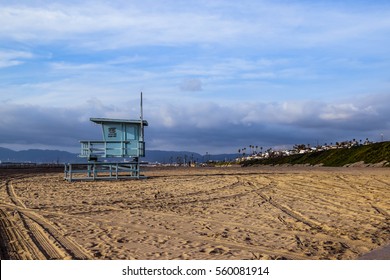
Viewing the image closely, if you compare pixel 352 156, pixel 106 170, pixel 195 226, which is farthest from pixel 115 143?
pixel 352 156

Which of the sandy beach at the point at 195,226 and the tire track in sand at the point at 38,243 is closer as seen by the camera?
the tire track in sand at the point at 38,243

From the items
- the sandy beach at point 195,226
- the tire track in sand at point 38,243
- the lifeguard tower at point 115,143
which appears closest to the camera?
the tire track in sand at point 38,243

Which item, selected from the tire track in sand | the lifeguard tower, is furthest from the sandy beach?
the lifeguard tower

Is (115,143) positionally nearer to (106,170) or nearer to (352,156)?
(106,170)

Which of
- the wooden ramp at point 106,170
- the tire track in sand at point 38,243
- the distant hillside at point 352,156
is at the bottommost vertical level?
the tire track in sand at point 38,243

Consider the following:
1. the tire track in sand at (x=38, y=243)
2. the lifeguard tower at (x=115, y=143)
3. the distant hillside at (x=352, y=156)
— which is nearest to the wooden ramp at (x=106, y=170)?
the lifeguard tower at (x=115, y=143)

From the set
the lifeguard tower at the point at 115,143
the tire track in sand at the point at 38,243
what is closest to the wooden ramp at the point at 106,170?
the lifeguard tower at the point at 115,143

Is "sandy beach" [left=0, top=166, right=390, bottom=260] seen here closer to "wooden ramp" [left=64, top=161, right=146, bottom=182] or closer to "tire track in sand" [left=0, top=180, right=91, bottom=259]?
"tire track in sand" [left=0, top=180, right=91, bottom=259]

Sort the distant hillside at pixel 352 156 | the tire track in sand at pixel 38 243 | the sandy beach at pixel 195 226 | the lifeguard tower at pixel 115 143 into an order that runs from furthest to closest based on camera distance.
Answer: the distant hillside at pixel 352 156
the lifeguard tower at pixel 115 143
the sandy beach at pixel 195 226
the tire track in sand at pixel 38 243

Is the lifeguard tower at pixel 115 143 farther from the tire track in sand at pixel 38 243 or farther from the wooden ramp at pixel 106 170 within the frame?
the tire track in sand at pixel 38 243

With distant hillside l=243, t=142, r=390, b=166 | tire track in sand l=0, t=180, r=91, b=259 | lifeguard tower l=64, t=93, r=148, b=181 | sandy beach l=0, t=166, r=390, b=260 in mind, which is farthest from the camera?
distant hillside l=243, t=142, r=390, b=166

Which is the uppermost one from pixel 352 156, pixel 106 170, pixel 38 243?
pixel 352 156

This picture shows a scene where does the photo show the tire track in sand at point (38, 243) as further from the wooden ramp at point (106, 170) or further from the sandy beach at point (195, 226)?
the wooden ramp at point (106, 170)

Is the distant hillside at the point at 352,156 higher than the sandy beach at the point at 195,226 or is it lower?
higher
